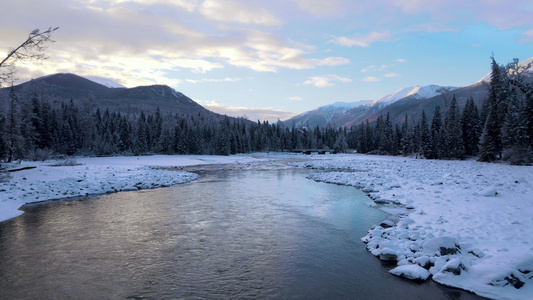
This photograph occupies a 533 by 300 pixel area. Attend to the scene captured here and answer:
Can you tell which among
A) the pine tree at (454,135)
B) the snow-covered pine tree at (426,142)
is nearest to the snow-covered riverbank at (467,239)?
the pine tree at (454,135)

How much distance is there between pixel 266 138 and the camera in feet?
394

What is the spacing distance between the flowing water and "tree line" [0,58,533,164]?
18.1 m

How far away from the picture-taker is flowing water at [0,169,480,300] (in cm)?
721

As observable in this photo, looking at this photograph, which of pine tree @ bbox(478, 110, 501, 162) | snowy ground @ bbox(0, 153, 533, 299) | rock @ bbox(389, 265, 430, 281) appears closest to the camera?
snowy ground @ bbox(0, 153, 533, 299)

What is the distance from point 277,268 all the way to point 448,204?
10679mm

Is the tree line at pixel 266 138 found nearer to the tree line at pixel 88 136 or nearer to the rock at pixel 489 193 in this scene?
the tree line at pixel 88 136

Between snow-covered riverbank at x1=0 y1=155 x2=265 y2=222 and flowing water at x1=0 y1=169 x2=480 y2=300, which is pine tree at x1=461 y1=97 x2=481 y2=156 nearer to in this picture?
flowing water at x1=0 y1=169 x2=480 y2=300

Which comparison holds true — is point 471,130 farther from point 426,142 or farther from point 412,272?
point 412,272

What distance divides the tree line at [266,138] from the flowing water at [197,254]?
713 inches

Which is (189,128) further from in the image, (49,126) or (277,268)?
(277,268)

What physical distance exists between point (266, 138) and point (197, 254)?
111 metres

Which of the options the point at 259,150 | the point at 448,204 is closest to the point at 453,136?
the point at 448,204

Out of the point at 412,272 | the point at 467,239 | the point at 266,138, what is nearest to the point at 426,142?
the point at 467,239

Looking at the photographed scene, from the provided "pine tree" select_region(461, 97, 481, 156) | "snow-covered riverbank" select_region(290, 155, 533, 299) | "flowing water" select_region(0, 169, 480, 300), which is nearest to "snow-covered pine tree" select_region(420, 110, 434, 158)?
"pine tree" select_region(461, 97, 481, 156)
